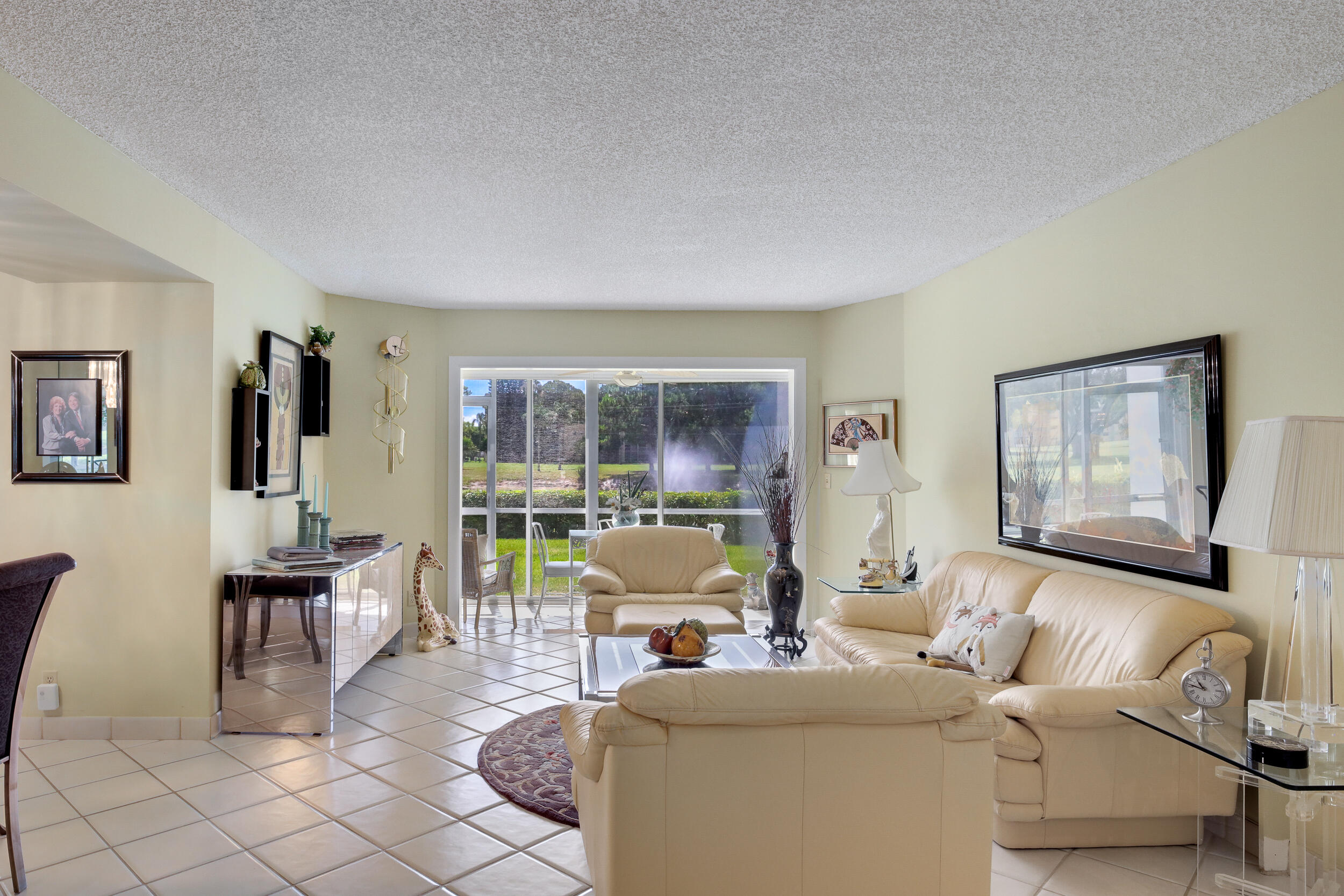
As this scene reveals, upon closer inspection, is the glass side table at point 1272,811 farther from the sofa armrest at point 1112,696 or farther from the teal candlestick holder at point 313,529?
the teal candlestick holder at point 313,529

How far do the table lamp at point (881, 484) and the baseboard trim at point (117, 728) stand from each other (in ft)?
12.0

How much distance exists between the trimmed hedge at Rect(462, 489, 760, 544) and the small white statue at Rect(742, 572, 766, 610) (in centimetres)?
33

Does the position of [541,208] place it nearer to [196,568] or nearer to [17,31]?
[17,31]

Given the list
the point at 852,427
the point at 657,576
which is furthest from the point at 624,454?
the point at 852,427

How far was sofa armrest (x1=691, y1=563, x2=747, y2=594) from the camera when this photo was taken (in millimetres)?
5520

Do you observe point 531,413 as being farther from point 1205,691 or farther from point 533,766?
point 1205,691

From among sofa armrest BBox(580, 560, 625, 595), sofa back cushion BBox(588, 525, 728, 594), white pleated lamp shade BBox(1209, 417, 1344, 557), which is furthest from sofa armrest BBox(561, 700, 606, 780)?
sofa back cushion BBox(588, 525, 728, 594)

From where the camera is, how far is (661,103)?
2.70 m

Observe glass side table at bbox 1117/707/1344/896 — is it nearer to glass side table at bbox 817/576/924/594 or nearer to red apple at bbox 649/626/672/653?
red apple at bbox 649/626/672/653

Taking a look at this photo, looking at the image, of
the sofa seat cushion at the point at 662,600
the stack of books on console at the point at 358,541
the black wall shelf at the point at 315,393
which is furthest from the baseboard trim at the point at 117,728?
the sofa seat cushion at the point at 662,600

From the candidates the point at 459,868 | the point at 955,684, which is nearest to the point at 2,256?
the point at 459,868

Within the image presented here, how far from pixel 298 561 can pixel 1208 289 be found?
4337mm

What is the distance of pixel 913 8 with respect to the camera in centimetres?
212

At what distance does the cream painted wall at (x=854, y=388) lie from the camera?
5855 mm
